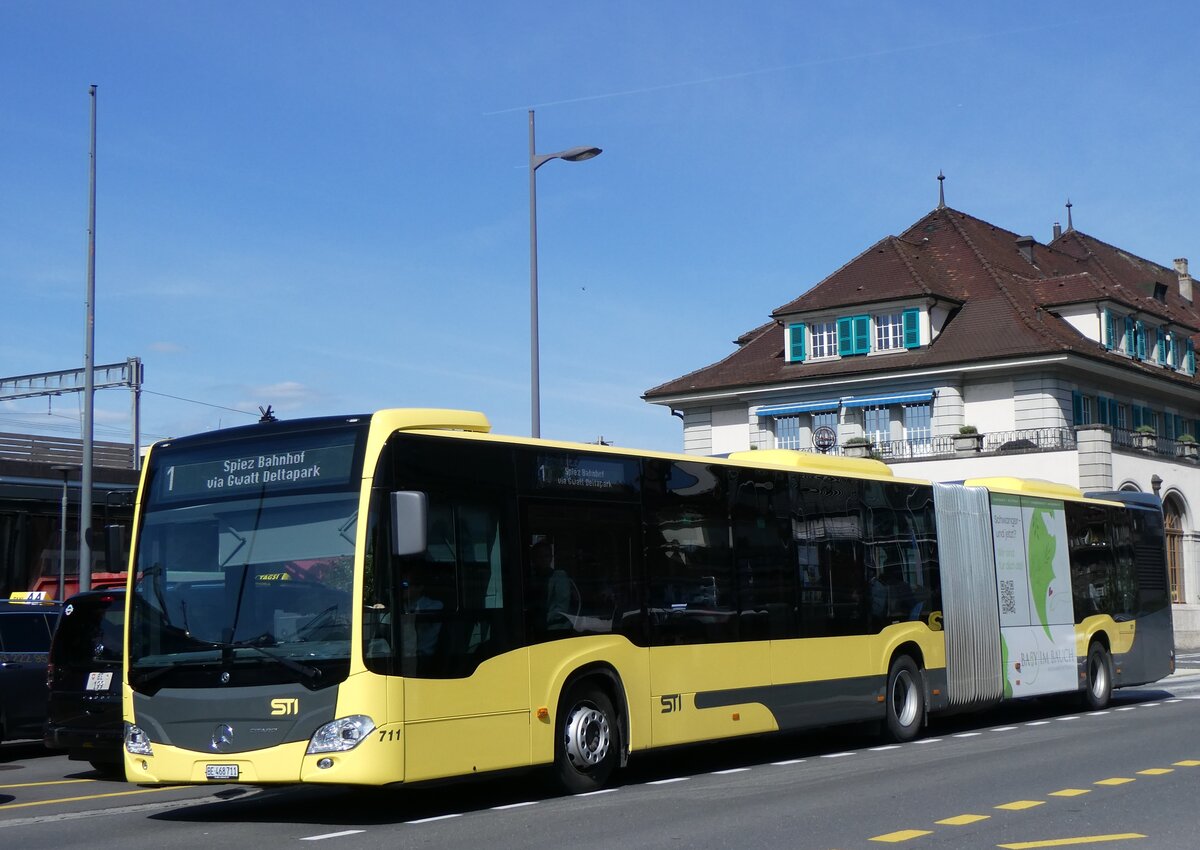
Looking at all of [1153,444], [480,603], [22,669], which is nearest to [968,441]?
[1153,444]

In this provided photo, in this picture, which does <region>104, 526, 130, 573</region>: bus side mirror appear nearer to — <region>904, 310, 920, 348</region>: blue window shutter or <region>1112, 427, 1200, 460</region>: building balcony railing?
<region>1112, 427, 1200, 460</region>: building balcony railing

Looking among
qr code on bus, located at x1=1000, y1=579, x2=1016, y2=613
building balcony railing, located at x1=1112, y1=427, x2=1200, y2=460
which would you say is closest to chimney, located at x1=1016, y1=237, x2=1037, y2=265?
building balcony railing, located at x1=1112, y1=427, x2=1200, y2=460

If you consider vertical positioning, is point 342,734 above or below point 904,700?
above

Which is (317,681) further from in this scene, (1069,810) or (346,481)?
(1069,810)

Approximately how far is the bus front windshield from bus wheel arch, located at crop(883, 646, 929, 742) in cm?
841

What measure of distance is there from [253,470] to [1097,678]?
15.2m

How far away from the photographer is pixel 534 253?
2502 centimetres

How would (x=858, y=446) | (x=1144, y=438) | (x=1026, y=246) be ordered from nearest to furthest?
(x=858, y=446), (x=1144, y=438), (x=1026, y=246)

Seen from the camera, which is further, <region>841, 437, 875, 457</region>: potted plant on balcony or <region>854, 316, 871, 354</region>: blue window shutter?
<region>854, 316, 871, 354</region>: blue window shutter

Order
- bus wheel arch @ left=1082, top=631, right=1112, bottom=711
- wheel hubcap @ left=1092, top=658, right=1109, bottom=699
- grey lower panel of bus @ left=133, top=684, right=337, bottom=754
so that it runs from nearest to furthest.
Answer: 1. grey lower panel of bus @ left=133, top=684, right=337, bottom=754
2. bus wheel arch @ left=1082, top=631, right=1112, bottom=711
3. wheel hubcap @ left=1092, top=658, right=1109, bottom=699

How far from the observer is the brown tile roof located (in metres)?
52.7

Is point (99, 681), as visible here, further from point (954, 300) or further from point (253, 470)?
point (954, 300)

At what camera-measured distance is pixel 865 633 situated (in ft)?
57.5

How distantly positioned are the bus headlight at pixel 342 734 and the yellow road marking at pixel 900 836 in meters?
3.60
